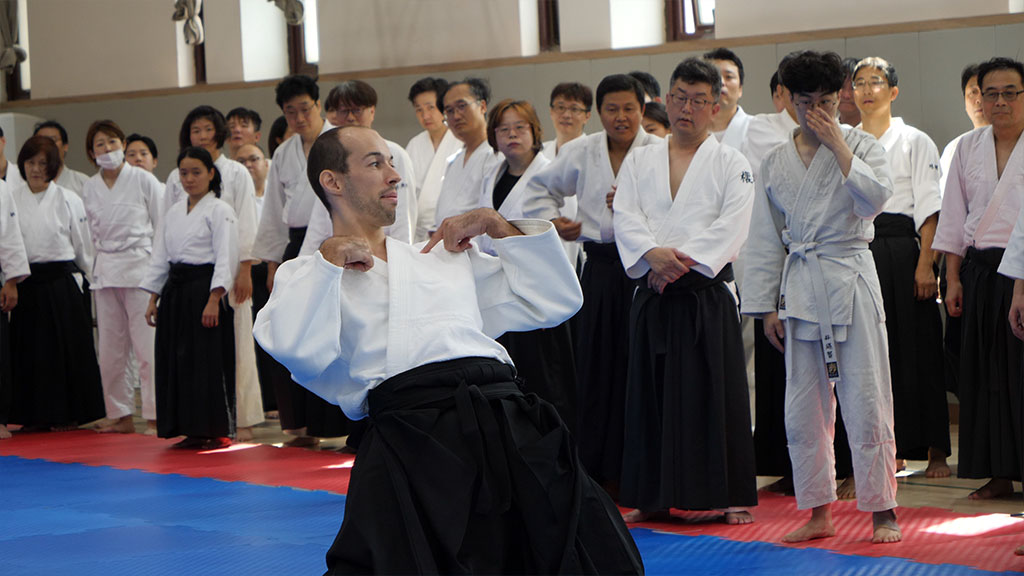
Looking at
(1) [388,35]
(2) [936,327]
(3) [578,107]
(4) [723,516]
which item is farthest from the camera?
(1) [388,35]

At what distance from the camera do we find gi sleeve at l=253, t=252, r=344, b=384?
91.4 inches

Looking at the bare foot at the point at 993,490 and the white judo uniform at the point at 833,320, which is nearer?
the white judo uniform at the point at 833,320

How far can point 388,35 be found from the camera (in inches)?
333

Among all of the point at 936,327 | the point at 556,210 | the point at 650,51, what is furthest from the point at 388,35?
the point at 936,327

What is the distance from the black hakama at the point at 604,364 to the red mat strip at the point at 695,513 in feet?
1.23

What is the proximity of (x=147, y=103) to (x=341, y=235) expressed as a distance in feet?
24.9

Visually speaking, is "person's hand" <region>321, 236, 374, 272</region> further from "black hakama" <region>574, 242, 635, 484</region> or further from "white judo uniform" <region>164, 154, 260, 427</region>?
"white judo uniform" <region>164, 154, 260, 427</region>

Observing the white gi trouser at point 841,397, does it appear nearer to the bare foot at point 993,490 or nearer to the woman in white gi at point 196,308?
the bare foot at point 993,490

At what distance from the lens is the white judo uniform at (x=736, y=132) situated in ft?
18.1

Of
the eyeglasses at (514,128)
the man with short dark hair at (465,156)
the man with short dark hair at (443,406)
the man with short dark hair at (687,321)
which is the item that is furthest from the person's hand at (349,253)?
the man with short dark hair at (465,156)

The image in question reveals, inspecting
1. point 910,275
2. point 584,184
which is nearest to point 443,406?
point 584,184

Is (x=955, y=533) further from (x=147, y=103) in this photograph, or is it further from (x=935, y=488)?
(x=147, y=103)

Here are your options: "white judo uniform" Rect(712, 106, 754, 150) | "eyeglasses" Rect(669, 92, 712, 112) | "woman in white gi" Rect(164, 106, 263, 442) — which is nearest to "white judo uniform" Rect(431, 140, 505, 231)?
"white judo uniform" Rect(712, 106, 754, 150)

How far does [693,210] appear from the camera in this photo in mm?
4035
